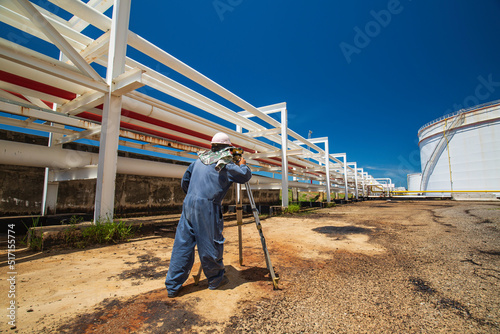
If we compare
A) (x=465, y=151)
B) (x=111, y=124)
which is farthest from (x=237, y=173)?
(x=465, y=151)

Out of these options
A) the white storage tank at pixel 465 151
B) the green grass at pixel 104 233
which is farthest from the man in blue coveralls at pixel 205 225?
the white storage tank at pixel 465 151

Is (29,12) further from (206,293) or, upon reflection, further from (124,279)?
(206,293)

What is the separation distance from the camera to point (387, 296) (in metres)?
2.12

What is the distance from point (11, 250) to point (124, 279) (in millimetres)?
2575

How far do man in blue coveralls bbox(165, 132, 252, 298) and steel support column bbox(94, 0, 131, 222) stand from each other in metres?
2.75

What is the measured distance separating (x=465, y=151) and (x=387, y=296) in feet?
110

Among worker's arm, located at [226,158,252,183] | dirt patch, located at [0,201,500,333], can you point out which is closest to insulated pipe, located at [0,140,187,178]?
dirt patch, located at [0,201,500,333]

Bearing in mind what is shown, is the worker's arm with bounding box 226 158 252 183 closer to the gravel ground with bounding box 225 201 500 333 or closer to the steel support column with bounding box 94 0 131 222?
the gravel ground with bounding box 225 201 500 333

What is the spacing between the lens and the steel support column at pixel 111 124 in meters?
4.17

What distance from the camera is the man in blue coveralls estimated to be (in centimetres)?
224

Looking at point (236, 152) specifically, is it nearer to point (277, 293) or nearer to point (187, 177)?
point (187, 177)

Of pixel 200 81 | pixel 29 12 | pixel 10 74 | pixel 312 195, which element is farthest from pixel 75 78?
pixel 312 195

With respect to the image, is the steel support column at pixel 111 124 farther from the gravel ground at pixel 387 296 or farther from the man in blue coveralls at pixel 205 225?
the gravel ground at pixel 387 296

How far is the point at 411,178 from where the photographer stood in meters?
42.2
